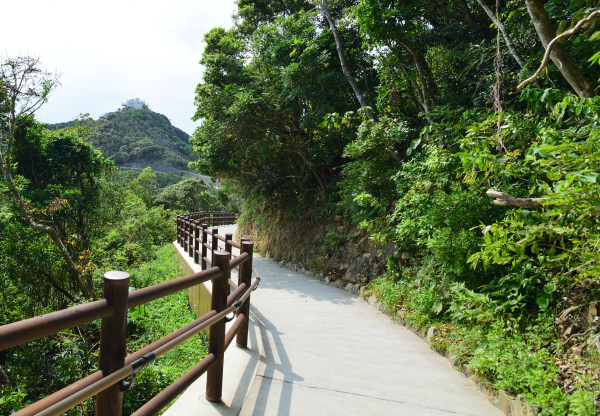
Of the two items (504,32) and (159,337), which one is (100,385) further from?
(504,32)

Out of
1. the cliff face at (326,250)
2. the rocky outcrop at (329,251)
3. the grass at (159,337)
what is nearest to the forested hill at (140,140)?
the cliff face at (326,250)

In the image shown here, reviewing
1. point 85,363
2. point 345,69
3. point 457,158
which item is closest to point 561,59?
point 457,158

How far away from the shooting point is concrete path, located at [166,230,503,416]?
2.70m

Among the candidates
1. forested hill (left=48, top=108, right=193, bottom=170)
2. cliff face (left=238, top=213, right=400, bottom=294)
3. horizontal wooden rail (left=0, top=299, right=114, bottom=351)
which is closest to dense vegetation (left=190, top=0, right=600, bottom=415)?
cliff face (left=238, top=213, right=400, bottom=294)

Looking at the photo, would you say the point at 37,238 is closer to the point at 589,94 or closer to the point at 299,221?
the point at 299,221

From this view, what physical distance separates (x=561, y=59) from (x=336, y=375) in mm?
3583

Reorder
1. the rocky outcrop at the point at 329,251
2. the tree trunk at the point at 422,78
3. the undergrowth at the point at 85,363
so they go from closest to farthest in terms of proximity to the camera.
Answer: the undergrowth at the point at 85,363 < the tree trunk at the point at 422,78 < the rocky outcrop at the point at 329,251

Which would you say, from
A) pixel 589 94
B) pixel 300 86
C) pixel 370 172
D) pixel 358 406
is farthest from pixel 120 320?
pixel 300 86

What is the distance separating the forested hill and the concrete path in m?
63.6


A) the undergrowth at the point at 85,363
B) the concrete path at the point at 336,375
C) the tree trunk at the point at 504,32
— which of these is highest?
the tree trunk at the point at 504,32

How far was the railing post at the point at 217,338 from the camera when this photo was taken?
8.27 ft

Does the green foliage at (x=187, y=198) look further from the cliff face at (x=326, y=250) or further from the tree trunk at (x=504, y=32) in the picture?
the tree trunk at (x=504, y=32)

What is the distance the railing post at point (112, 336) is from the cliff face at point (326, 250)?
215 inches

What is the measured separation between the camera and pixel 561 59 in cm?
316
